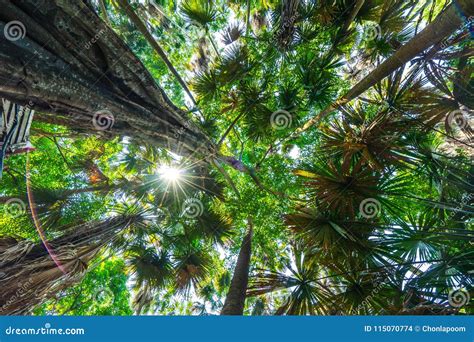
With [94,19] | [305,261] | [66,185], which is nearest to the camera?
[94,19]

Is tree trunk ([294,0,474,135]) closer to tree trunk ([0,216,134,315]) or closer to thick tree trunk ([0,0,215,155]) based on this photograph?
thick tree trunk ([0,0,215,155])

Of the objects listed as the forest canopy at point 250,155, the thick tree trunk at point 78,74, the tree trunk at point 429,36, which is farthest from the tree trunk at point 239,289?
the tree trunk at point 429,36

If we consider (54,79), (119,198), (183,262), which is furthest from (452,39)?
(119,198)

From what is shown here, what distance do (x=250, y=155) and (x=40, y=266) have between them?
523 cm

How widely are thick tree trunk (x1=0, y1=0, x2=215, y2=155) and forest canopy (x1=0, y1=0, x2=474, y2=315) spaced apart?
0.01 m

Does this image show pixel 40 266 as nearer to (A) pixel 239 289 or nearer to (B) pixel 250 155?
(A) pixel 239 289

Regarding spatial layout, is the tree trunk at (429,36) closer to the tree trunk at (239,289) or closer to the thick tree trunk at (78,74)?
the thick tree trunk at (78,74)

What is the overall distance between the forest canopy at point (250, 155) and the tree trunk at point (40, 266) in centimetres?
2

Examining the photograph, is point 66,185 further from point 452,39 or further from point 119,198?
point 452,39

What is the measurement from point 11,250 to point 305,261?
3.36m

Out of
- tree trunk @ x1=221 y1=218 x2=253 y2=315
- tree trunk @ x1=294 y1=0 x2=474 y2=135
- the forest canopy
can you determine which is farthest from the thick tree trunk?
tree trunk @ x1=294 y1=0 x2=474 y2=135

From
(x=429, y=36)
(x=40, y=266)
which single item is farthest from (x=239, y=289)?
(x=429, y=36)

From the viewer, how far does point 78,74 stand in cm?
179

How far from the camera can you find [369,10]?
409 centimetres
